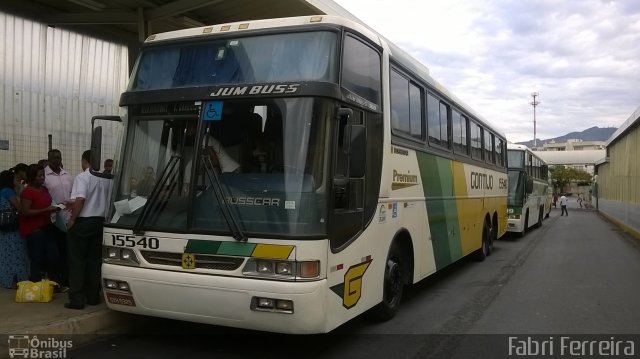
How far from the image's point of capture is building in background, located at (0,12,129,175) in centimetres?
917

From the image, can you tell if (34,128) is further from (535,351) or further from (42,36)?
(535,351)

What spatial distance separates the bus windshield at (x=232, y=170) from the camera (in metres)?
4.78

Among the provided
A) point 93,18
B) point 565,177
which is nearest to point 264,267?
point 93,18

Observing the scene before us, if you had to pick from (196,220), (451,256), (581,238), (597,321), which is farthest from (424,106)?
(581,238)

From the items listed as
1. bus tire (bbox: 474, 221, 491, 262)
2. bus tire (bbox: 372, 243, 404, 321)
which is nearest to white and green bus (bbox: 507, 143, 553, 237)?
bus tire (bbox: 474, 221, 491, 262)

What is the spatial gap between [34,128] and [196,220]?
6141mm

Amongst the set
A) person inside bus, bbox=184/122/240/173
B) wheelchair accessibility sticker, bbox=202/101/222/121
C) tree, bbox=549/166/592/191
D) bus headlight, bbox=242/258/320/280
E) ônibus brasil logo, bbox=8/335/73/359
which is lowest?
ônibus brasil logo, bbox=8/335/73/359

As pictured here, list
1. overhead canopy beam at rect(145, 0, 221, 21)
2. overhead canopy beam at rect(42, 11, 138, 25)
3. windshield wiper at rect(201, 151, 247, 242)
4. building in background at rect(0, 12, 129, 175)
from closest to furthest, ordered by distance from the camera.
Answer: windshield wiper at rect(201, 151, 247, 242) → overhead canopy beam at rect(145, 0, 221, 21) → building in background at rect(0, 12, 129, 175) → overhead canopy beam at rect(42, 11, 138, 25)

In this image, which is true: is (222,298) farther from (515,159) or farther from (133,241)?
(515,159)

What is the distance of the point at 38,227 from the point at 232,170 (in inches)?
131

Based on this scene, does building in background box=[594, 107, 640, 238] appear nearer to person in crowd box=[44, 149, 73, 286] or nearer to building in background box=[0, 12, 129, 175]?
building in background box=[0, 12, 129, 175]

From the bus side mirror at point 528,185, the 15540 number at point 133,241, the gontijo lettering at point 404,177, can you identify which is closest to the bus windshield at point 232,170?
the 15540 number at point 133,241

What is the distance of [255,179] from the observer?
4.94 m

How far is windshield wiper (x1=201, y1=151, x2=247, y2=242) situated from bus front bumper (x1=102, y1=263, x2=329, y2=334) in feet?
1.30
